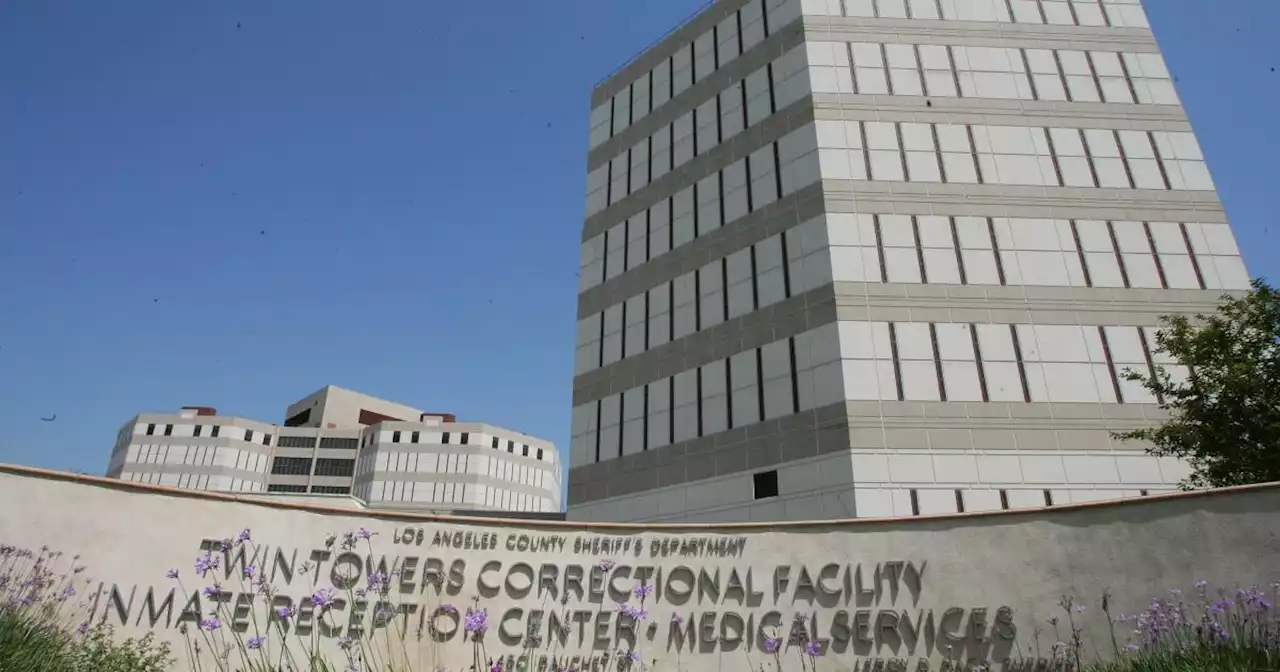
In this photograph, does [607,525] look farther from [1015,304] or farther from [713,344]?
[1015,304]

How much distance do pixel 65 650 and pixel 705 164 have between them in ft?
95.2

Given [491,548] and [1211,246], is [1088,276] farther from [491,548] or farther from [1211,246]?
[491,548]

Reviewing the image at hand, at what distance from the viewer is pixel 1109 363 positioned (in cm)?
2491

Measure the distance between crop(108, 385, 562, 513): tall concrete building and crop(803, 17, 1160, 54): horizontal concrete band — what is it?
3191 inches

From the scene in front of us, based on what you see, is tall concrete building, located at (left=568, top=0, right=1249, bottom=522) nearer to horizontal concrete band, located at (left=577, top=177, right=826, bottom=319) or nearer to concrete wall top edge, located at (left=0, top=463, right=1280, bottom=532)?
horizontal concrete band, located at (left=577, top=177, right=826, bottom=319)

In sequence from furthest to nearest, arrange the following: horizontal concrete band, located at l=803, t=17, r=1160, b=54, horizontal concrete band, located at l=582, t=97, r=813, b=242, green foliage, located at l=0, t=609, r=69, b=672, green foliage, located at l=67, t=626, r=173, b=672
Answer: horizontal concrete band, located at l=803, t=17, r=1160, b=54 < horizontal concrete band, located at l=582, t=97, r=813, b=242 < green foliage, located at l=67, t=626, r=173, b=672 < green foliage, located at l=0, t=609, r=69, b=672

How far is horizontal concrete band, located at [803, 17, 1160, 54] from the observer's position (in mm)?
31109

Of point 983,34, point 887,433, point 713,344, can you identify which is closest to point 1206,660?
point 887,433

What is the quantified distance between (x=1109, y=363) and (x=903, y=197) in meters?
8.98

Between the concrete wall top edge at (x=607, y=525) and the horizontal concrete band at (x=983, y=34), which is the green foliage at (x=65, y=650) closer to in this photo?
the concrete wall top edge at (x=607, y=525)

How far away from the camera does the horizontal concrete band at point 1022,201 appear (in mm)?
27406

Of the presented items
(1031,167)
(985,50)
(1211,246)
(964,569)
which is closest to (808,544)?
(964,569)

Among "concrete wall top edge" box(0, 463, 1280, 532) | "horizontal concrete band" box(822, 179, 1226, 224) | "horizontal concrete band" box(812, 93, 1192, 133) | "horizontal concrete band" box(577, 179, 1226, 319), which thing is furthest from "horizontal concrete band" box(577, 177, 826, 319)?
"concrete wall top edge" box(0, 463, 1280, 532)

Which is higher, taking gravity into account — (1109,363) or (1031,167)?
(1031,167)
